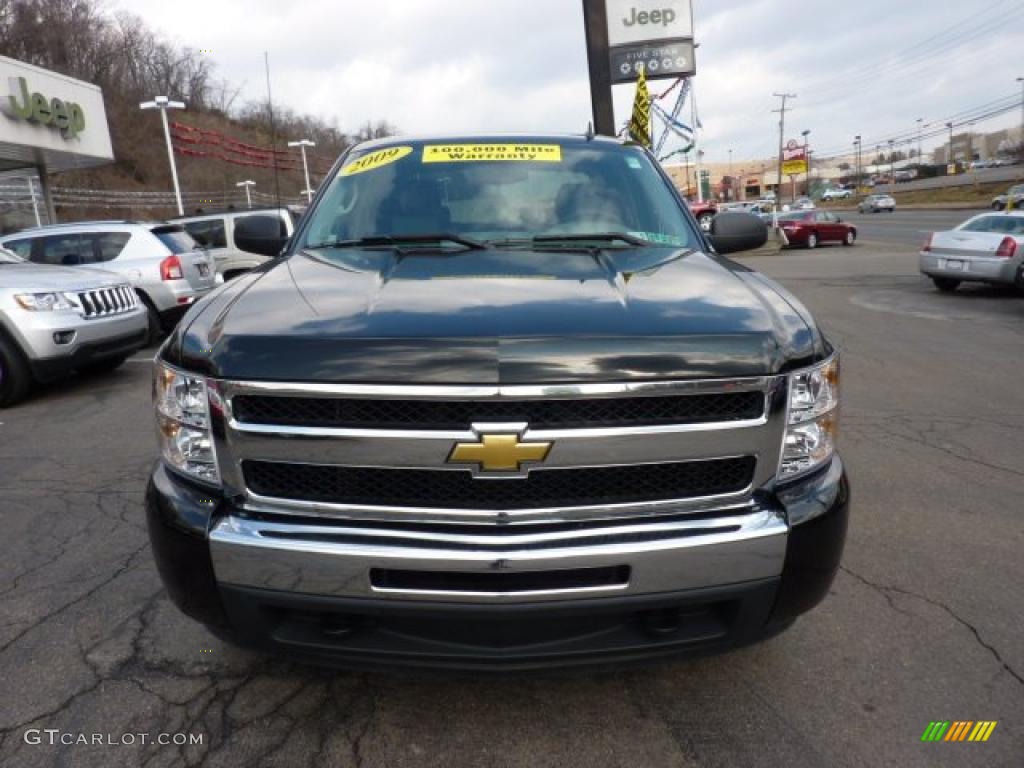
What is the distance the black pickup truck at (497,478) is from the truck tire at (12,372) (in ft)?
18.1

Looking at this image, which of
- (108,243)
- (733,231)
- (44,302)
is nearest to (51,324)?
(44,302)

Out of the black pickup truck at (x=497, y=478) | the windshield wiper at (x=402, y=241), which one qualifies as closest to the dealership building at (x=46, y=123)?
the windshield wiper at (x=402, y=241)

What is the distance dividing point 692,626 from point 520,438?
0.71 m

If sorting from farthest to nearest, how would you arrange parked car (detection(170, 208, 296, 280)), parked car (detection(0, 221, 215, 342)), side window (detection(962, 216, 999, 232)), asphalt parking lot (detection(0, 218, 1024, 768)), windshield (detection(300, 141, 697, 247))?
side window (detection(962, 216, 999, 232))
parked car (detection(170, 208, 296, 280))
parked car (detection(0, 221, 215, 342))
windshield (detection(300, 141, 697, 247))
asphalt parking lot (detection(0, 218, 1024, 768))

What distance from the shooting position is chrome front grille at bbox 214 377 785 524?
1869 mm

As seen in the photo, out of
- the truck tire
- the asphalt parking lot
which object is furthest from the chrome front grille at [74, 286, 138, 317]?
the asphalt parking lot

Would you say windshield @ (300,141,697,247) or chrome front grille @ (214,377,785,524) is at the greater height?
windshield @ (300,141,697,247)

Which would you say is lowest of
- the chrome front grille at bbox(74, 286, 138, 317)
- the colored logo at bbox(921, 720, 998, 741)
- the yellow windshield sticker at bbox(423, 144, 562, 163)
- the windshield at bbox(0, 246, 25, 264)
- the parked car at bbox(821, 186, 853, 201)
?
the colored logo at bbox(921, 720, 998, 741)

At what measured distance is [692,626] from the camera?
6.61ft

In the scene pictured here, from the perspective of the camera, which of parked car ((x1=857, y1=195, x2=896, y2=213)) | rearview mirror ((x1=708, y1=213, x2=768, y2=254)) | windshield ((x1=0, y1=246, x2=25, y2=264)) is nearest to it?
rearview mirror ((x1=708, y1=213, x2=768, y2=254))

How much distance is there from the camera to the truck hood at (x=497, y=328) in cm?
187

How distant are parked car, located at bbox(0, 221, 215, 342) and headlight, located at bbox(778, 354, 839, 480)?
8.98 meters

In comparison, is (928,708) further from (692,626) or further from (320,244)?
(320,244)

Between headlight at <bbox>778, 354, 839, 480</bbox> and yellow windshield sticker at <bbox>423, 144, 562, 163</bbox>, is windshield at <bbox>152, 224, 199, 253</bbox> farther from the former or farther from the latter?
headlight at <bbox>778, 354, 839, 480</bbox>
